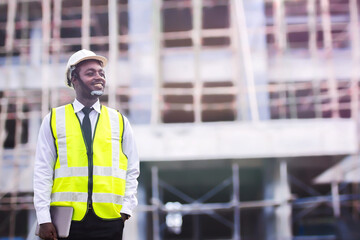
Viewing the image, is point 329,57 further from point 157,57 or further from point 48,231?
point 48,231

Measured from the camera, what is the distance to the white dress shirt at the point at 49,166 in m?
2.59

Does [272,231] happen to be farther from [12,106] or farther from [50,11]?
[50,11]

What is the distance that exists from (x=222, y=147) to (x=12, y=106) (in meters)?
6.58

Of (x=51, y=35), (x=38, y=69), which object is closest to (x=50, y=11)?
(x=51, y=35)

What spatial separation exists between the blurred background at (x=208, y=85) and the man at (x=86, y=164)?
844cm

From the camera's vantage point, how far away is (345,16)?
603 inches

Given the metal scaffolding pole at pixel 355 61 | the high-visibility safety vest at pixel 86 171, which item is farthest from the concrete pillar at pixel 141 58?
the high-visibility safety vest at pixel 86 171

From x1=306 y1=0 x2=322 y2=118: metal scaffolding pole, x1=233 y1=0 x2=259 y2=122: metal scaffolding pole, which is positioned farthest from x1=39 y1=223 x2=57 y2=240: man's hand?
x1=306 y1=0 x2=322 y2=118: metal scaffolding pole

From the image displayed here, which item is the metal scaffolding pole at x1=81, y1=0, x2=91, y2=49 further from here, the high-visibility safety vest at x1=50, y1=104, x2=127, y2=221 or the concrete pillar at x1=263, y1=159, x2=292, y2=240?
the high-visibility safety vest at x1=50, y1=104, x2=127, y2=221

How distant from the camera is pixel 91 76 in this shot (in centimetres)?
276

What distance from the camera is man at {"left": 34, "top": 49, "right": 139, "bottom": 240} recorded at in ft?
8.61

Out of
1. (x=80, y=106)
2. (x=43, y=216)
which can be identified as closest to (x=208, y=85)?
(x=80, y=106)

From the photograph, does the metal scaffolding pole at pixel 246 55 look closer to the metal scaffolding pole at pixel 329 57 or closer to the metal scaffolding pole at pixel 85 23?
the metal scaffolding pole at pixel 329 57

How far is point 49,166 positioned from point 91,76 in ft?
1.71
